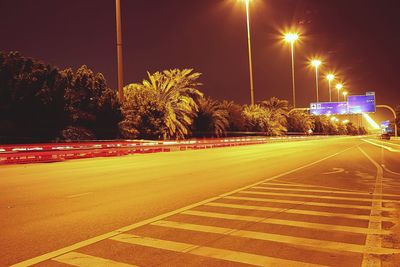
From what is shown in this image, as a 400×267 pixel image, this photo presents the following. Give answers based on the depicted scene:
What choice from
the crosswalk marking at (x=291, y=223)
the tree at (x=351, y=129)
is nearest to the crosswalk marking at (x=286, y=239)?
the crosswalk marking at (x=291, y=223)

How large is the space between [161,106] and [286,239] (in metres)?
35.3

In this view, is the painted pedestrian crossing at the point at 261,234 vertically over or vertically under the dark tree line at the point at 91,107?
under

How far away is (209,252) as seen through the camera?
5.88 meters

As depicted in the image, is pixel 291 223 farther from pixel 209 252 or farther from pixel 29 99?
pixel 29 99

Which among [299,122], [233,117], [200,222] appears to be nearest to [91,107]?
[233,117]

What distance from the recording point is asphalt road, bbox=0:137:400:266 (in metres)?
5.73

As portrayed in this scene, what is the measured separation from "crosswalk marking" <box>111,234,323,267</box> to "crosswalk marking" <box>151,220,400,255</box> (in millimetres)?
823

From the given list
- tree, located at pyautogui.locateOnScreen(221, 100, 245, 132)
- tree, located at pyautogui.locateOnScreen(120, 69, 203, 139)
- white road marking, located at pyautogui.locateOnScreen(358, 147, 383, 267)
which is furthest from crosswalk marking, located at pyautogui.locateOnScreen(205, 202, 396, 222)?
tree, located at pyautogui.locateOnScreen(221, 100, 245, 132)

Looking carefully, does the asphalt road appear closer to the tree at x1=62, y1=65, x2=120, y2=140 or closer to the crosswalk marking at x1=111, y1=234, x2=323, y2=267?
the crosswalk marking at x1=111, y1=234, x2=323, y2=267

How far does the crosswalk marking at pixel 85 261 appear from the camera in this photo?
5355 millimetres

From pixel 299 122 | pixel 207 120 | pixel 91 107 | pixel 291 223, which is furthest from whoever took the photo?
pixel 299 122

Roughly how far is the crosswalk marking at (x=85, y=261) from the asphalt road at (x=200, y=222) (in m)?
0.01

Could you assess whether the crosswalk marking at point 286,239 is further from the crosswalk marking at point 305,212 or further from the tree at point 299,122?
the tree at point 299,122

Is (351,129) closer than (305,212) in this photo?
No
